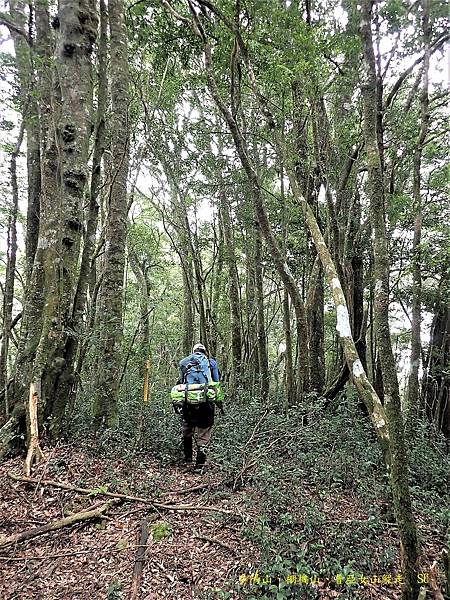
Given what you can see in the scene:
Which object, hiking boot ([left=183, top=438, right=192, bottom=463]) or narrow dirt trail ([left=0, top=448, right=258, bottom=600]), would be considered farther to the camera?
hiking boot ([left=183, top=438, right=192, bottom=463])

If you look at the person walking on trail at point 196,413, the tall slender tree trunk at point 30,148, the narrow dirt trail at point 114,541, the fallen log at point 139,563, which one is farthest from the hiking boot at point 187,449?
the tall slender tree trunk at point 30,148

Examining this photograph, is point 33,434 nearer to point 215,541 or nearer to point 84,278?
point 84,278

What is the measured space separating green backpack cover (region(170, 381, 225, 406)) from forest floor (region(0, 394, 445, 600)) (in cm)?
111

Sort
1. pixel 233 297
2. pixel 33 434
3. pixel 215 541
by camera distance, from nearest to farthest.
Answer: pixel 215 541, pixel 33 434, pixel 233 297

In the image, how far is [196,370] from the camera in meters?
6.55

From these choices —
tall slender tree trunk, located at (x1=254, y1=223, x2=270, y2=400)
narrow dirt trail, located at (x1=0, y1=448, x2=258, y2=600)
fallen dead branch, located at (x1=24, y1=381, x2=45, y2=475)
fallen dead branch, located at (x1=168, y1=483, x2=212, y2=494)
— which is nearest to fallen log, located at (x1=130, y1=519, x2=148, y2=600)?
narrow dirt trail, located at (x1=0, y1=448, x2=258, y2=600)

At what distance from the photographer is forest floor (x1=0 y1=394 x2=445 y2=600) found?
11.3 ft

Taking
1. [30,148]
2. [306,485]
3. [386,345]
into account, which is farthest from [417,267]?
[30,148]

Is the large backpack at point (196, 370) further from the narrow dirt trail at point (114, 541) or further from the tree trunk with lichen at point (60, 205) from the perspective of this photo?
the tree trunk with lichen at point (60, 205)

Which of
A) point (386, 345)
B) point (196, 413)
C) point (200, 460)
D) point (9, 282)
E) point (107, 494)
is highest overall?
point (9, 282)

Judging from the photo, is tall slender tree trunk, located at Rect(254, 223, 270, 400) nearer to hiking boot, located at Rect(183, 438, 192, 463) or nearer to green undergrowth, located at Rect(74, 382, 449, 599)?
green undergrowth, located at Rect(74, 382, 449, 599)

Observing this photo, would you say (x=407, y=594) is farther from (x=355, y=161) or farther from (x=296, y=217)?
(x=296, y=217)

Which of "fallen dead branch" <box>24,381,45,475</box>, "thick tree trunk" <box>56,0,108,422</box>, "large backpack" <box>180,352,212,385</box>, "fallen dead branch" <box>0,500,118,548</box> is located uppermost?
"thick tree trunk" <box>56,0,108,422</box>

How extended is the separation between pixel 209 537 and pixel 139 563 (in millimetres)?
752
